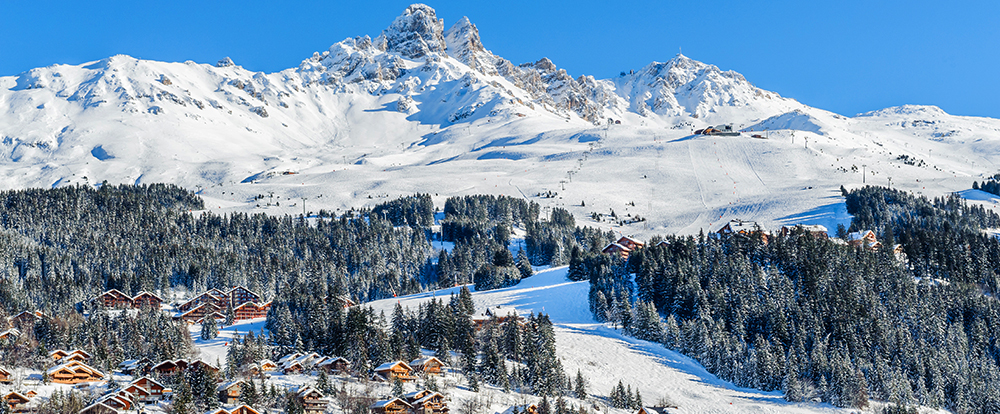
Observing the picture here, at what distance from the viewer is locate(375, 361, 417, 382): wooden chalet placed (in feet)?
272

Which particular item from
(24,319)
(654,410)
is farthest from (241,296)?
(654,410)

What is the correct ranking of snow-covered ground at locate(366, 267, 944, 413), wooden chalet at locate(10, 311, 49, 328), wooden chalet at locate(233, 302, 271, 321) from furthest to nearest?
wooden chalet at locate(233, 302, 271, 321), wooden chalet at locate(10, 311, 49, 328), snow-covered ground at locate(366, 267, 944, 413)

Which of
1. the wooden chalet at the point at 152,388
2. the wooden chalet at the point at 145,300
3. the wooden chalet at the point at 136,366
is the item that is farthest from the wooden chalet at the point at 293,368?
the wooden chalet at the point at 145,300

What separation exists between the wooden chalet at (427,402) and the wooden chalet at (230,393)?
1415 cm

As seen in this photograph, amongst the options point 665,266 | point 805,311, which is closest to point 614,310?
point 665,266

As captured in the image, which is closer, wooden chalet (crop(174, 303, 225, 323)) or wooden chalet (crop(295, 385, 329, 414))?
wooden chalet (crop(295, 385, 329, 414))

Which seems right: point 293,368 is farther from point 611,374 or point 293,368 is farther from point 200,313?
point 200,313

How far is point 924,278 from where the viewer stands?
11694 cm

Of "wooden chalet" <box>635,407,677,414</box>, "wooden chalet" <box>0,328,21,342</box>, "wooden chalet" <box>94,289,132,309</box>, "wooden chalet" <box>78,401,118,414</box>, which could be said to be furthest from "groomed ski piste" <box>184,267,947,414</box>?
"wooden chalet" <box>94,289,132,309</box>

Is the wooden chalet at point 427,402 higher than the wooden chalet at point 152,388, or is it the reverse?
the wooden chalet at point 152,388

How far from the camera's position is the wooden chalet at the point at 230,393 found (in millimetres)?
75312

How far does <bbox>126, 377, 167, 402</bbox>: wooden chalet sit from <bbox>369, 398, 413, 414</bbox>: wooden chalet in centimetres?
1835

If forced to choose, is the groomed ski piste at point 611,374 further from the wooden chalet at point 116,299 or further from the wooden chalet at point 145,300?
the wooden chalet at point 116,299

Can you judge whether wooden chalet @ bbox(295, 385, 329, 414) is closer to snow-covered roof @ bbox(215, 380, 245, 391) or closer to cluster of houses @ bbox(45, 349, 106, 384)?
snow-covered roof @ bbox(215, 380, 245, 391)
